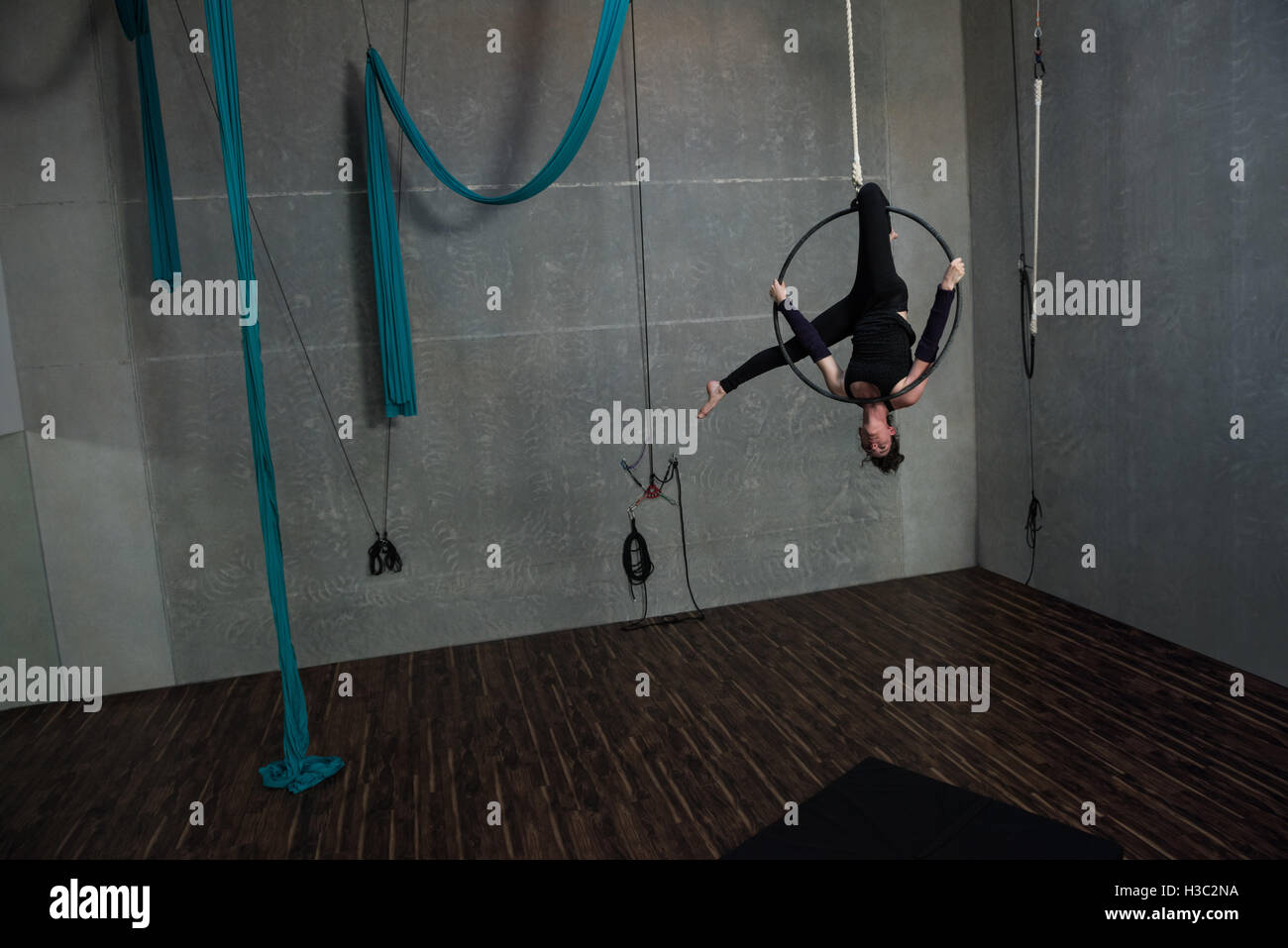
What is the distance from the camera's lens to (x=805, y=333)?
369cm

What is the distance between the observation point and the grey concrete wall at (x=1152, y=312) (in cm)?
427

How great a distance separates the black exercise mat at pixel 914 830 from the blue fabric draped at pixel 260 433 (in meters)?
2.06

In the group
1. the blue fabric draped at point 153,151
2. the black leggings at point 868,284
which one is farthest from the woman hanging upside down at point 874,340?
the blue fabric draped at point 153,151

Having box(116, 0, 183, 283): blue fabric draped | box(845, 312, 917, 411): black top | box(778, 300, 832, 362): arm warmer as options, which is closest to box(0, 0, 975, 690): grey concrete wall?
box(116, 0, 183, 283): blue fabric draped

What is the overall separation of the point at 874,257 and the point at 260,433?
2.48 metres

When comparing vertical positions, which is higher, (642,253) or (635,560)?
(642,253)

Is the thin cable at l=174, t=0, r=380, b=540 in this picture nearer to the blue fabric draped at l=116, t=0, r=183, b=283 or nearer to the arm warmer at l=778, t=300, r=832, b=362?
the blue fabric draped at l=116, t=0, r=183, b=283

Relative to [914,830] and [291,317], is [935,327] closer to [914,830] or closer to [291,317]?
[914,830]

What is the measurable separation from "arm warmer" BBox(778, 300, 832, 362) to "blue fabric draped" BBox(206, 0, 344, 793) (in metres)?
1.99

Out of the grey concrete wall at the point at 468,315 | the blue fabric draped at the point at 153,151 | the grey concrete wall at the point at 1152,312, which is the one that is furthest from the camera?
the grey concrete wall at the point at 468,315

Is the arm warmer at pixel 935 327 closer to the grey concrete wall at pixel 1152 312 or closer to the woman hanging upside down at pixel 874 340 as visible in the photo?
the woman hanging upside down at pixel 874 340

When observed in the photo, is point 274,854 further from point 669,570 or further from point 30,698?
point 669,570

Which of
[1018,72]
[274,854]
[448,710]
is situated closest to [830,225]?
[1018,72]

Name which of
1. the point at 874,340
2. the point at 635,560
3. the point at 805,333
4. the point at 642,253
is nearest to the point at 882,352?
the point at 874,340
